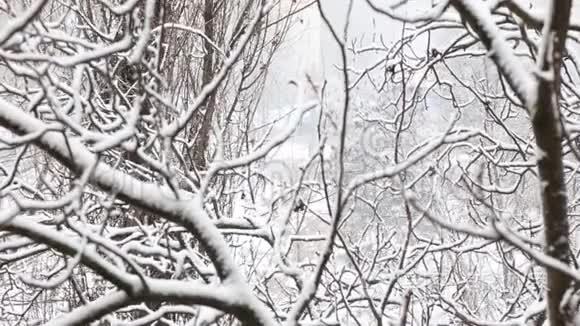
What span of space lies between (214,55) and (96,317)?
349 cm

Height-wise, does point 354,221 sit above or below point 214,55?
above

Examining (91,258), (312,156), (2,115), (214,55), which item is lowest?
(91,258)

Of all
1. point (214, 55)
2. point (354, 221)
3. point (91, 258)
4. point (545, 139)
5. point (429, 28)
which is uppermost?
point (354, 221)

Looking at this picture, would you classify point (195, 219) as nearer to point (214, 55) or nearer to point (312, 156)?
point (312, 156)

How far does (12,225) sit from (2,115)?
0.24m

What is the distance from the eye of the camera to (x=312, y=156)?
1.45 m

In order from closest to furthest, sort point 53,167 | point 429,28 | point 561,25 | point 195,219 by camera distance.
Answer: point 561,25, point 195,219, point 429,28, point 53,167

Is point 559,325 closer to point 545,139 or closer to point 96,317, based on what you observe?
point 545,139

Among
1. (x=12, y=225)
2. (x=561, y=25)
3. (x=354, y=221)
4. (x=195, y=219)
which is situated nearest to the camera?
(x=561, y=25)

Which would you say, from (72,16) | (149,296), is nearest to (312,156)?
(149,296)

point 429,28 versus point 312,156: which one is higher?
point 429,28

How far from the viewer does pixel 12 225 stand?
1236 millimetres

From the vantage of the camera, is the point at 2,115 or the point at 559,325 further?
the point at 2,115

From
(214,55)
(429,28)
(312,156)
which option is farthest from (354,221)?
(312,156)
